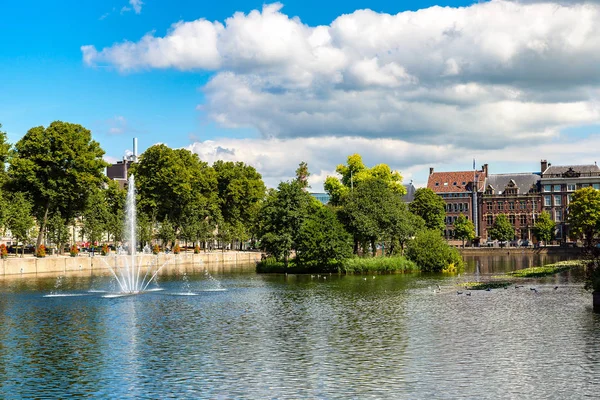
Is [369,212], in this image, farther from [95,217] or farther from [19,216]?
[95,217]

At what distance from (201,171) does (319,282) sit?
7272 centimetres

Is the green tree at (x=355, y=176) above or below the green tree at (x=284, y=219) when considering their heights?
above

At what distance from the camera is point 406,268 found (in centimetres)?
9112

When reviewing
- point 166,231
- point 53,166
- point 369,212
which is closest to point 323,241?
point 369,212

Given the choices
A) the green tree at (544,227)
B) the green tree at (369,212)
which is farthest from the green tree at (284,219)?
the green tree at (544,227)

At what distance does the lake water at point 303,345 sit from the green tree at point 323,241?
25.8 meters

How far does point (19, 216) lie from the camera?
309ft

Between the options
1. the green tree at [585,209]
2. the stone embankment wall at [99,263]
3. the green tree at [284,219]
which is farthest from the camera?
the green tree at [585,209]

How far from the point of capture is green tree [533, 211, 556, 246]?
192288 mm

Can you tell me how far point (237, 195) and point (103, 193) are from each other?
31968 millimetres

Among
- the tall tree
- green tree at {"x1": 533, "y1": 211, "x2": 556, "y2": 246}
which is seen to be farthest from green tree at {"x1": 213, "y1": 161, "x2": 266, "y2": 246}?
green tree at {"x1": 533, "y1": 211, "x2": 556, "y2": 246}

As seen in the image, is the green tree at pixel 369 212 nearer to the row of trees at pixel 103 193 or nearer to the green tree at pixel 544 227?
the row of trees at pixel 103 193

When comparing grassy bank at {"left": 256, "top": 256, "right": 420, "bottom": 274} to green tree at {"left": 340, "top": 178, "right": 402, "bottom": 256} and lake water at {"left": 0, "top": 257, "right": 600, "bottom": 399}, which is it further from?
lake water at {"left": 0, "top": 257, "right": 600, "bottom": 399}

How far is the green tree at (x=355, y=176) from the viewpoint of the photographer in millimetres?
140750
